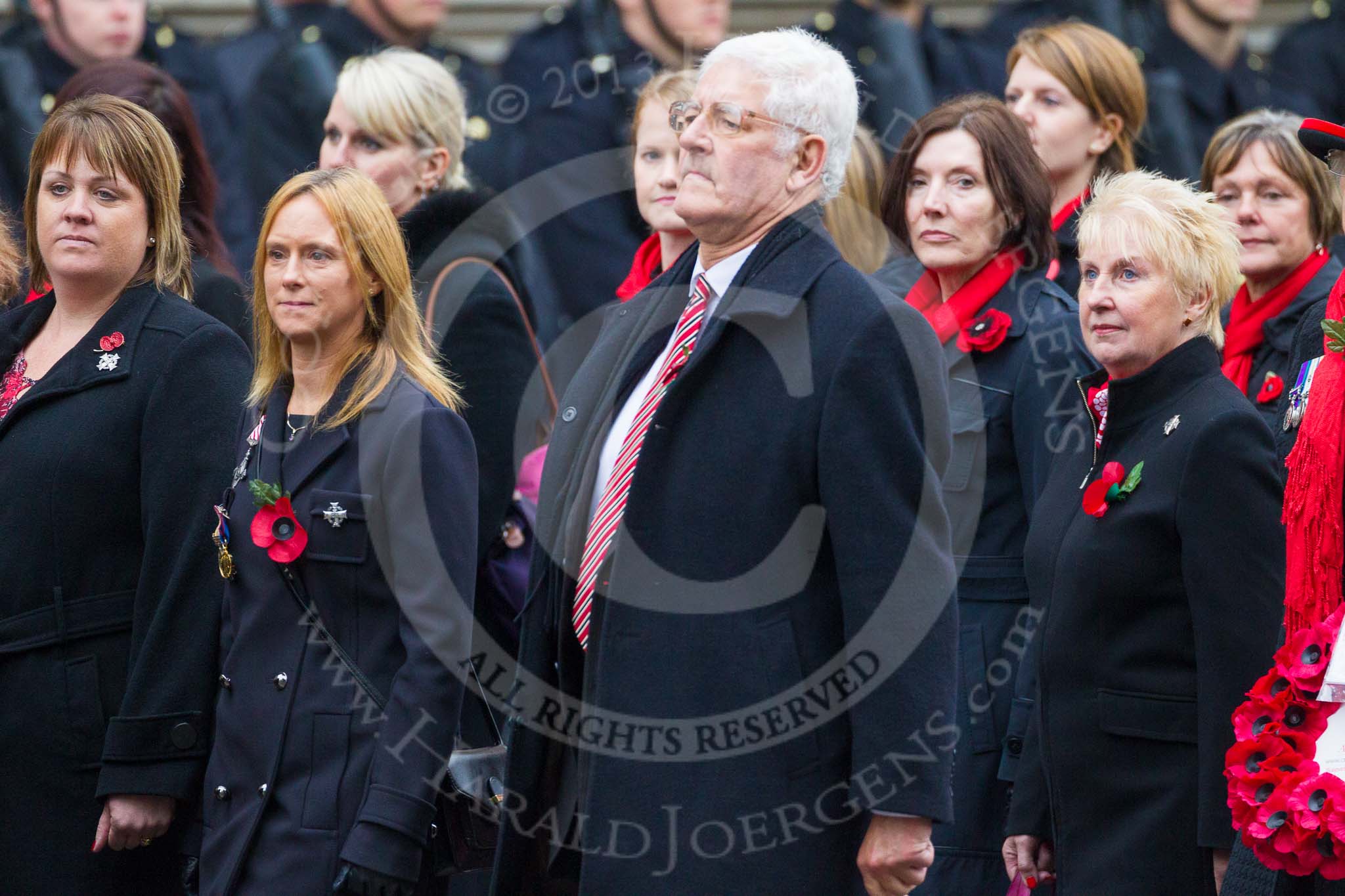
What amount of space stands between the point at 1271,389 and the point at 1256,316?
376 millimetres

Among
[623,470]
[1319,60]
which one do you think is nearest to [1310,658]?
[623,470]

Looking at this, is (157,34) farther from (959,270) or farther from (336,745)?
(336,745)

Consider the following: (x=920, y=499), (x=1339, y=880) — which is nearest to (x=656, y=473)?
(x=920, y=499)

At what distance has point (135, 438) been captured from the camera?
4.39 metres

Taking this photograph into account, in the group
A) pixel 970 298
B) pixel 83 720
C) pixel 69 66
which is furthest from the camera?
pixel 69 66

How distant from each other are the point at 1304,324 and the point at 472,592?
195 centimetres

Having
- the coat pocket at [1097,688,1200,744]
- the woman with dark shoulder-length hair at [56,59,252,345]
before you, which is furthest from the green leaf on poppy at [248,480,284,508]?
the coat pocket at [1097,688,1200,744]

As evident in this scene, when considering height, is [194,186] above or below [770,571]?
above

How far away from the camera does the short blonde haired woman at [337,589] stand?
388 centimetres

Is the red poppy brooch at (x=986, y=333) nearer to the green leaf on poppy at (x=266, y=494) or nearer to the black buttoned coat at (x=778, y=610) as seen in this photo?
the black buttoned coat at (x=778, y=610)

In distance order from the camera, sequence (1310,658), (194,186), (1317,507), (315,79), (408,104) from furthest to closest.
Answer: (315,79), (408,104), (194,186), (1317,507), (1310,658)

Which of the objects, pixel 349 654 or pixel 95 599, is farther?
pixel 95 599

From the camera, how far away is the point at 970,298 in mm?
4965

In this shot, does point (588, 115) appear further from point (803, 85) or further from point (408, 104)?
point (803, 85)
